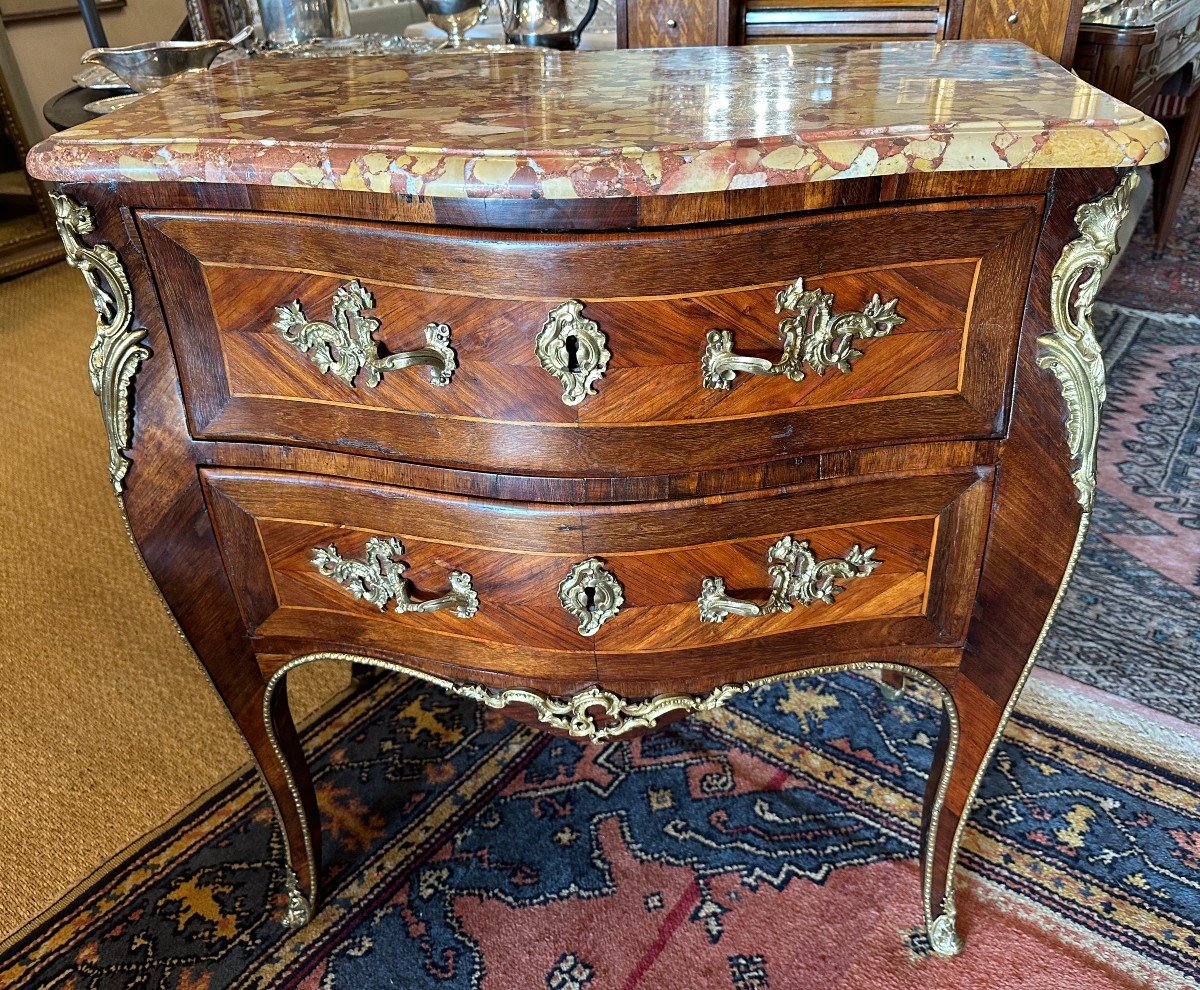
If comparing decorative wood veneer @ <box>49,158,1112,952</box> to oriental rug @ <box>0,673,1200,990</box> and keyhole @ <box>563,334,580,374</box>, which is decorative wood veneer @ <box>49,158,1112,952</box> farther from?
oriental rug @ <box>0,673,1200,990</box>

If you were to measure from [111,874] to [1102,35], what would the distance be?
7.87 feet

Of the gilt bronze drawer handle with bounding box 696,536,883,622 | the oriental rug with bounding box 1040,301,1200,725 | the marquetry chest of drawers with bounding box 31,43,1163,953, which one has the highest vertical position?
the marquetry chest of drawers with bounding box 31,43,1163,953

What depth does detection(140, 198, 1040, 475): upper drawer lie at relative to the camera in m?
0.66

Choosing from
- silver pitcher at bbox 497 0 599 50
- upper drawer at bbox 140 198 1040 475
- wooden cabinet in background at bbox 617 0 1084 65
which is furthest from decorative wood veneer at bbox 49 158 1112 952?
silver pitcher at bbox 497 0 599 50

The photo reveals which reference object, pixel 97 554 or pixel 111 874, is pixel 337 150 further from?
pixel 97 554

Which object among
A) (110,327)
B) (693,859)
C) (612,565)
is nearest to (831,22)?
(612,565)

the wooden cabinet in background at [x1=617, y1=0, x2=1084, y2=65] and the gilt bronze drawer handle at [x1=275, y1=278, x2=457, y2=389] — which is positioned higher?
the wooden cabinet in background at [x1=617, y1=0, x2=1084, y2=65]

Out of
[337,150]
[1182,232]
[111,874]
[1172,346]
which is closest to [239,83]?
[337,150]

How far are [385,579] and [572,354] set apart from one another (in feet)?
0.92

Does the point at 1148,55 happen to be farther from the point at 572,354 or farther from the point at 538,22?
the point at 572,354

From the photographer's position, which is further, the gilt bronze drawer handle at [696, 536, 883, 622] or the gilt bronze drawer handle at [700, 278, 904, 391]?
the gilt bronze drawer handle at [696, 536, 883, 622]

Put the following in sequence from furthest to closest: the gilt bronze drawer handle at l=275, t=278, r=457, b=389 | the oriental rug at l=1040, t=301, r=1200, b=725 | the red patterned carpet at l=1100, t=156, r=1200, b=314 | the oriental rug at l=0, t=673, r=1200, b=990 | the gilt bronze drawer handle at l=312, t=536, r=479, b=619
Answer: the red patterned carpet at l=1100, t=156, r=1200, b=314 < the oriental rug at l=1040, t=301, r=1200, b=725 < the oriental rug at l=0, t=673, r=1200, b=990 < the gilt bronze drawer handle at l=312, t=536, r=479, b=619 < the gilt bronze drawer handle at l=275, t=278, r=457, b=389

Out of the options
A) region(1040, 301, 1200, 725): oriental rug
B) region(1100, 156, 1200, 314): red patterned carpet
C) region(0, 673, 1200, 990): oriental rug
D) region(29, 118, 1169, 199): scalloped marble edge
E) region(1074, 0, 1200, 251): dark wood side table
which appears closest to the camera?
region(29, 118, 1169, 199): scalloped marble edge

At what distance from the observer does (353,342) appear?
72 cm
